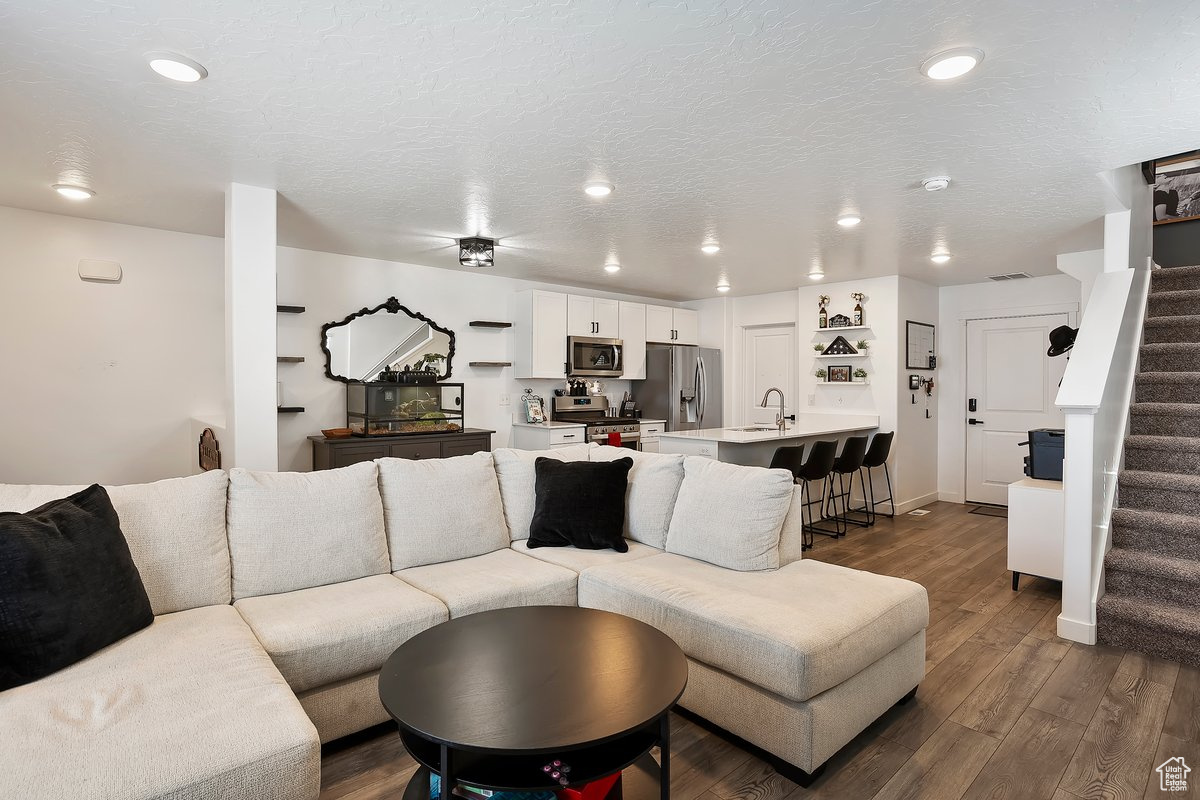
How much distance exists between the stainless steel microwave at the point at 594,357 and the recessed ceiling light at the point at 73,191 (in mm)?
3780

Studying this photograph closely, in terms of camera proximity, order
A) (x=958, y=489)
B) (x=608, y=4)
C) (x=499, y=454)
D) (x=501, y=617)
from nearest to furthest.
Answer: (x=608, y=4) < (x=501, y=617) < (x=499, y=454) < (x=958, y=489)

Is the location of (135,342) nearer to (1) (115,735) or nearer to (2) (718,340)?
(1) (115,735)

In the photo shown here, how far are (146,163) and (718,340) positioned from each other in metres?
5.77

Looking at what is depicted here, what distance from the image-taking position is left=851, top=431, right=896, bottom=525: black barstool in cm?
554

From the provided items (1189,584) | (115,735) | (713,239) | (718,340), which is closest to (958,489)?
(718,340)

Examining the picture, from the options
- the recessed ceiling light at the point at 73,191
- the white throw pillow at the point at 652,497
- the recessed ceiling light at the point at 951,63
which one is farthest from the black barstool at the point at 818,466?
the recessed ceiling light at the point at 73,191

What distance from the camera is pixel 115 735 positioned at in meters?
1.39

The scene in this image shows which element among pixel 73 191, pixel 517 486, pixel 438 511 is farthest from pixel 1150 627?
pixel 73 191

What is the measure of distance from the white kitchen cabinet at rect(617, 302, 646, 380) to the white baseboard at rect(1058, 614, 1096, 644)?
4443mm

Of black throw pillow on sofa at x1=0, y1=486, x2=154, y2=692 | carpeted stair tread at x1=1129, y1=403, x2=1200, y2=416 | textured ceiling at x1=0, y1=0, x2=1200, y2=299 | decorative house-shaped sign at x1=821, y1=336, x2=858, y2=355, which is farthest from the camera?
decorative house-shaped sign at x1=821, y1=336, x2=858, y2=355

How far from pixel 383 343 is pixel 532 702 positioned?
4316 millimetres

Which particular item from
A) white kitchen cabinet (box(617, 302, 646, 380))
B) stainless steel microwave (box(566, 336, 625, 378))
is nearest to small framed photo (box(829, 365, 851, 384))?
white kitchen cabinet (box(617, 302, 646, 380))

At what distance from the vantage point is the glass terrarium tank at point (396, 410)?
4.68 m

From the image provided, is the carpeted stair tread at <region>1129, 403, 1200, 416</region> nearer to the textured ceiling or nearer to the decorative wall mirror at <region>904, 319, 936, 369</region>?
the textured ceiling
